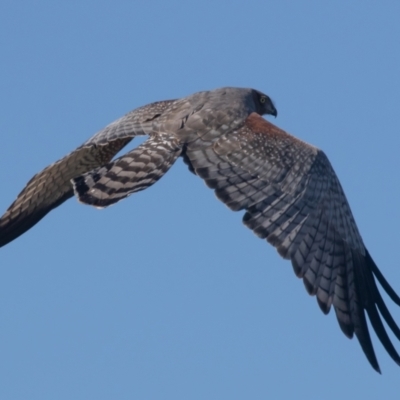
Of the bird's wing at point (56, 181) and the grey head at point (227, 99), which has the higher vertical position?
the grey head at point (227, 99)

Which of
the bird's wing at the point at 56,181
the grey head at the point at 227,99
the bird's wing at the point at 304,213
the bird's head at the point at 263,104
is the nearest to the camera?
the bird's wing at the point at 304,213

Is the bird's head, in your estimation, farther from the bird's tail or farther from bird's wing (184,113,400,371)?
the bird's tail

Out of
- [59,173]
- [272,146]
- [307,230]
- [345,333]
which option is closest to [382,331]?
[345,333]

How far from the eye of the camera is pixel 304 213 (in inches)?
474

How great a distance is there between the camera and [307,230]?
11984 mm

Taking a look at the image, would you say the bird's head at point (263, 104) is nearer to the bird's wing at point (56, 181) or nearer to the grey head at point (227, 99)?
the grey head at point (227, 99)

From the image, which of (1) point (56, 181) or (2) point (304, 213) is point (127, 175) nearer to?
(1) point (56, 181)

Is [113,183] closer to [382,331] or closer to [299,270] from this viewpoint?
[299,270]

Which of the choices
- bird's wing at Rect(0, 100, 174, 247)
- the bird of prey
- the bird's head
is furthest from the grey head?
the bird's head

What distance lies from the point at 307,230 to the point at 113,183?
1.86 metres

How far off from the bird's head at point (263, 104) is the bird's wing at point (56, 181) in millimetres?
1923

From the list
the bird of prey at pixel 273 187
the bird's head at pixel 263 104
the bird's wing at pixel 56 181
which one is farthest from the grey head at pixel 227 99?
the bird's head at pixel 263 104

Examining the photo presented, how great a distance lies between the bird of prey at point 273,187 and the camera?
11.8 meters

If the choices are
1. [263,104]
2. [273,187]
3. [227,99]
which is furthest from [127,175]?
[263,104]
